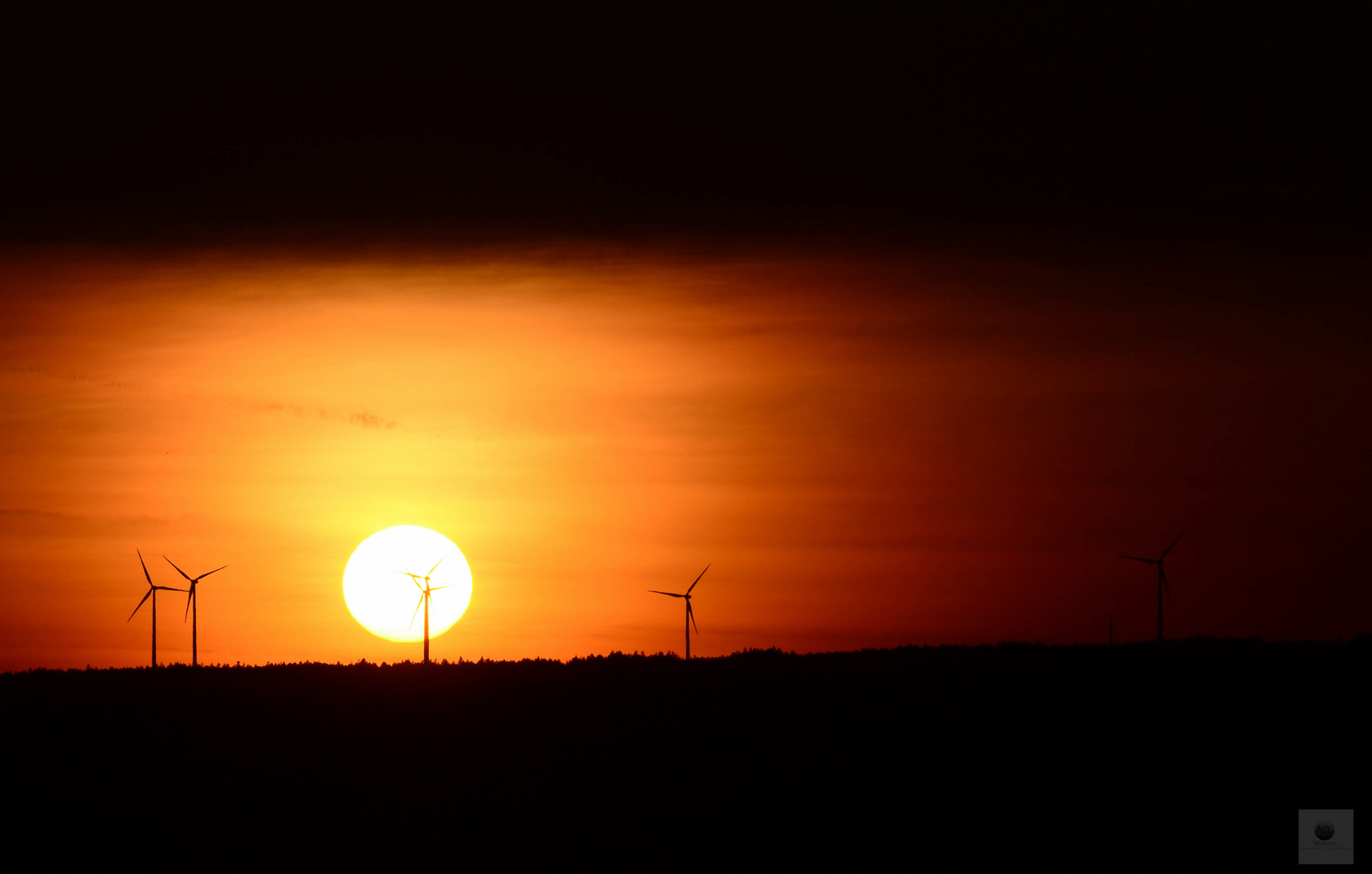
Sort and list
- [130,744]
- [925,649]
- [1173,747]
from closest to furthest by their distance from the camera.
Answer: [1173,747], [130,744], [925,649]

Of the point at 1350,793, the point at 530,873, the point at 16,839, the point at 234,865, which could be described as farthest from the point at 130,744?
the point at 1350,793

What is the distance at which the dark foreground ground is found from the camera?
63.0m

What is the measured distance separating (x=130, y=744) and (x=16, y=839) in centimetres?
1407

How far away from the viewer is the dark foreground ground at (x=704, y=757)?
63.0 meters

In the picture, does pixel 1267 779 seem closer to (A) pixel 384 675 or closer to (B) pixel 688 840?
(B) pixel 688 840

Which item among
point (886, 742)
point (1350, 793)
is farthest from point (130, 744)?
point (1350, 793)

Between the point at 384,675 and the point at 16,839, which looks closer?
the point at 16,839

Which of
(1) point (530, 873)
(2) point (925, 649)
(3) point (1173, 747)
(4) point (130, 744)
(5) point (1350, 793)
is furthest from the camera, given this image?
(2) point (925, 649)

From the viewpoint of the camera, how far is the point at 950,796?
66188 millimetres

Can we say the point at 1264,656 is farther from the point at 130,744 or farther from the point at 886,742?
the point at 130,744

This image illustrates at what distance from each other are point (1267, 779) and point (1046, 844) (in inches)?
570

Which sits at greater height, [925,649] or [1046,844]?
[925,649]

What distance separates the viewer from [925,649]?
3826 inches

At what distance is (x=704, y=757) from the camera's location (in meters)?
75.0
